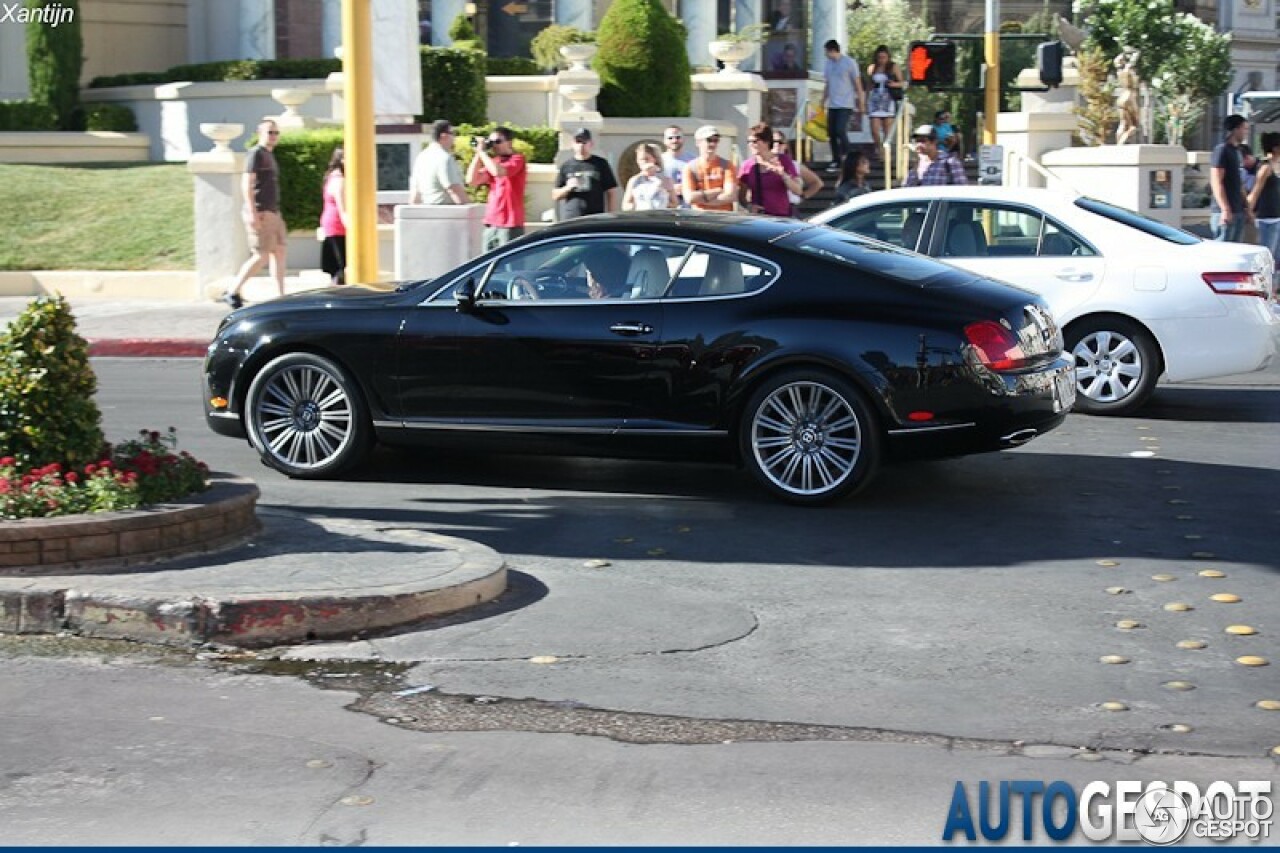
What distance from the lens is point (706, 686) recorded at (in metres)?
6.73

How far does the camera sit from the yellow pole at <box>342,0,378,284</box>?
15.6 metres

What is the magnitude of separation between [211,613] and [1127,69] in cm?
2645

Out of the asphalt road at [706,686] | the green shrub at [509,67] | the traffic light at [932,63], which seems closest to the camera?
the asphalt road at [706,686]

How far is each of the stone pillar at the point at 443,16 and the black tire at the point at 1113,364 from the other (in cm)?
2251

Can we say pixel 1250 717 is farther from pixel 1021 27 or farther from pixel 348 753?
pixel 1021 27

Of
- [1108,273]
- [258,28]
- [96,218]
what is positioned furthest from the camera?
[258,28]

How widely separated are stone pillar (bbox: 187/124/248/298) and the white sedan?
35.6ft

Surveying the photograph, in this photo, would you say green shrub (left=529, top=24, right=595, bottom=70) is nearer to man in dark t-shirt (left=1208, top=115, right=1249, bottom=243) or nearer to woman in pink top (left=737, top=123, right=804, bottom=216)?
man in dark t-shirt (left=1208, top=115, right=1249, bottom=243)

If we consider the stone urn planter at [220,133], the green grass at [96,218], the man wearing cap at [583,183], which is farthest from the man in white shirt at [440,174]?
A: the green grass at [96,218]

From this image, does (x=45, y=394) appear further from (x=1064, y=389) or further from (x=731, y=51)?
(x=731, y=51)

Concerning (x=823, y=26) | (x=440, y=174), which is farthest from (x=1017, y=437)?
(x=823, y=26)

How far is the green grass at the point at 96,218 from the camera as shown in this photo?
2420 centimetres

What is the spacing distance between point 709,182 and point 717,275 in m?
7.36

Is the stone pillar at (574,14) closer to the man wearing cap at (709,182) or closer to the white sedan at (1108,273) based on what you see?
the man wearing cap at (709,182)
